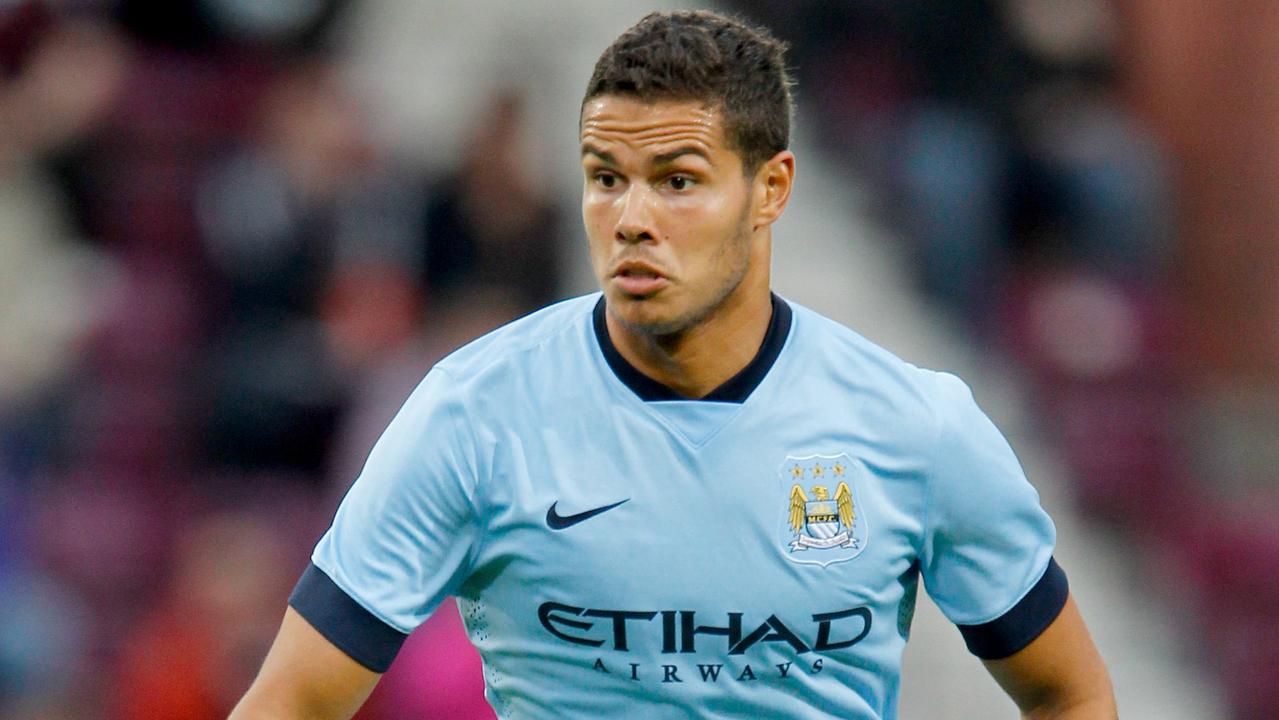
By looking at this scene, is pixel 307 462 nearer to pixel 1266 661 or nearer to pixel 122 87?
pixel 122 87

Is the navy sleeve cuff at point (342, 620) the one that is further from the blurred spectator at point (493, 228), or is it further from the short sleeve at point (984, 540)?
the blurred spectator at point (493, 228)

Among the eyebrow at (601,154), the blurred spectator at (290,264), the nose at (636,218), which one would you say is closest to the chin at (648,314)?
the nose at (636,218)

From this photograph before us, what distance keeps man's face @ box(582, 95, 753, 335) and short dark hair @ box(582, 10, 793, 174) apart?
3 cm

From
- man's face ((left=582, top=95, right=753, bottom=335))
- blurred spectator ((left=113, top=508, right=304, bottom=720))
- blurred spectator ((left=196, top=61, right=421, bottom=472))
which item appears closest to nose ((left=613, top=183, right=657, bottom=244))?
man's face ((left=582, top=95, right=753, bottom=335))

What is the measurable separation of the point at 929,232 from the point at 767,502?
534 cm

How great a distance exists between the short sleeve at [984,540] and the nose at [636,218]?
2.08 ft

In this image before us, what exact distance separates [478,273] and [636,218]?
433 cm

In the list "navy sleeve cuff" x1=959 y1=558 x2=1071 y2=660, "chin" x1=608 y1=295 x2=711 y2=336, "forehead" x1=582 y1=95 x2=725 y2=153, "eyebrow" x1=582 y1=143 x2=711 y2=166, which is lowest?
"navy sleeve cuff" x1=959 y1=558 x2=1071 y2=660

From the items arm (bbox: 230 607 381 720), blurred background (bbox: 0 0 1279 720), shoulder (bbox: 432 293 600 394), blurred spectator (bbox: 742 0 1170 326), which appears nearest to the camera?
arm (bbox: 230 607 381 720)

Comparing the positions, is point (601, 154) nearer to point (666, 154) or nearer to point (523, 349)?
point (666, 154)

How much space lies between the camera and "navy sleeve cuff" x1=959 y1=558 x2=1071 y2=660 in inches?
138

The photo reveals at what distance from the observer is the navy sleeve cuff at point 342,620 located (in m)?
3.22

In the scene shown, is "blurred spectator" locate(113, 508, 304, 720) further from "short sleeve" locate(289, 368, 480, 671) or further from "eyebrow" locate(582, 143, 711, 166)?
"eyebrow" locate(582, 143, 711, 166)

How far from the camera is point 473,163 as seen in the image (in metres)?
7.68
